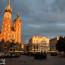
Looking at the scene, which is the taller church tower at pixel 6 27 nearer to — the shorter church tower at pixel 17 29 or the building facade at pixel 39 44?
the shorter church tower at pixel 17 29

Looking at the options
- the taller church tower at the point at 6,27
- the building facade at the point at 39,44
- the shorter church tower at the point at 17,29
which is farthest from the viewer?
the building facade at the point at 39,44

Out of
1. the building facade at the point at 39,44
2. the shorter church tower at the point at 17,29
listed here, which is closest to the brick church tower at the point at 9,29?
the shorter church tower at the point at 17,29

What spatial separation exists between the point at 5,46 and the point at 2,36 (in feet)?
28.0

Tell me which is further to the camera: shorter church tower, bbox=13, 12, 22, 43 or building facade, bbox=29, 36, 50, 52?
building facade, bbox=29, 36, 50, 52

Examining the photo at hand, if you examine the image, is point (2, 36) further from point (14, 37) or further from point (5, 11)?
point (5, 11)

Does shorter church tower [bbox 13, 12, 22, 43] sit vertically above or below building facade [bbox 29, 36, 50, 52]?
above

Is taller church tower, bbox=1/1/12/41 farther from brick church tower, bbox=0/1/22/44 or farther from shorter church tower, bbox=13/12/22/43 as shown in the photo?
shorter church tower, bbox=13/12/22/43

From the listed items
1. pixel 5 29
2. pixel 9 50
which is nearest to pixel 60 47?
pixel 9 50

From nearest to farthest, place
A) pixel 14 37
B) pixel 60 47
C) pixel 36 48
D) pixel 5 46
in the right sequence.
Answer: pixel 60 47
pixel 5 46
pixel 14 37
pixel 36 48

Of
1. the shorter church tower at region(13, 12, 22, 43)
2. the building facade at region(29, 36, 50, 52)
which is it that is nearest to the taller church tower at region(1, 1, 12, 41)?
the shorter church tower at region(13, 12, 22, 43)

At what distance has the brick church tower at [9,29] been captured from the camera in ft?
258

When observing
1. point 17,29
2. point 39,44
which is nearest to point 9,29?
point 17,29

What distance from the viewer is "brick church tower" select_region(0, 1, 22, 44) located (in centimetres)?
7850

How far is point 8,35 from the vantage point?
78.7m
